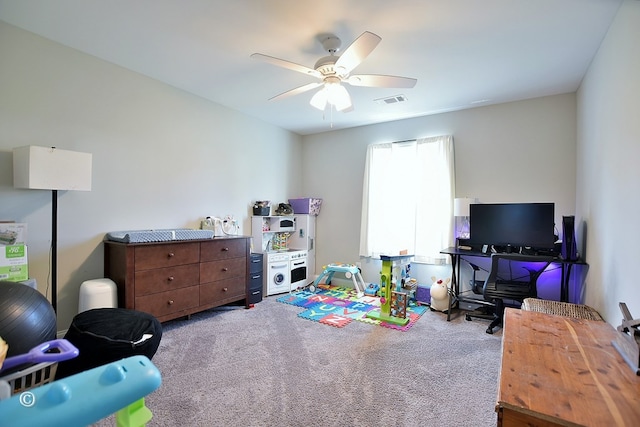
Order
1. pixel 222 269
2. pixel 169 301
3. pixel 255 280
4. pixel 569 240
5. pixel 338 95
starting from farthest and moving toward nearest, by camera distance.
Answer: pixel 255 280 → pixel 222 269 → pixel 169 301 → pixel 569 240 → pixel 338 95

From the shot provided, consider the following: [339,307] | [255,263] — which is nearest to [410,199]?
[339,307]

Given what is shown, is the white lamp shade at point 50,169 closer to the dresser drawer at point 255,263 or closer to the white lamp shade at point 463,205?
the dresser drawer at point 255,263

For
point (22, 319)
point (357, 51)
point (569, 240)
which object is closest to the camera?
point (22, 319)

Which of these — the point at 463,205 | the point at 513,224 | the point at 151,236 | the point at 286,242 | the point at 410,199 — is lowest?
the point at 286,242

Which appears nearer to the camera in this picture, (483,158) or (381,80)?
(381,80)

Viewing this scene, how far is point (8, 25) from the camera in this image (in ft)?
7.82

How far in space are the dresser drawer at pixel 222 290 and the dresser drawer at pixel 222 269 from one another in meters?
0.05

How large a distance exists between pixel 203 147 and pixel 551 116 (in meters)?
4.28

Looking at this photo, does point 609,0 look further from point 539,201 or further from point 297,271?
point 297,271

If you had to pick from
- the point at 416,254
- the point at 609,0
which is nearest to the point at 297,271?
the point at 416,254

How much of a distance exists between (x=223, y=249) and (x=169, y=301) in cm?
80

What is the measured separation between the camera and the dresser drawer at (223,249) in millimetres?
3361

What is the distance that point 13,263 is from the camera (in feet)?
7.04

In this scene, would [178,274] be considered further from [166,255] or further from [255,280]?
[255,280]
